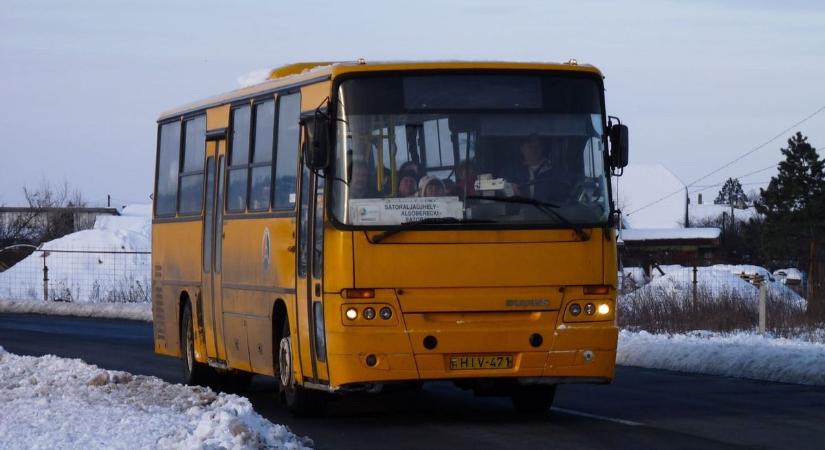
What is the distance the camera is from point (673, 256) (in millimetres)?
86062

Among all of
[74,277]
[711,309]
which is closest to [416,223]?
[711,309]

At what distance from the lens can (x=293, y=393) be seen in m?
14.9

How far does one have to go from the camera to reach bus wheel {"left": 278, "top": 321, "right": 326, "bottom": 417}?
14.8 meters

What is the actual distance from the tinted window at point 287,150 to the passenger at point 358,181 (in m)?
1.32

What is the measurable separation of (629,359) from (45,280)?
2773 centimetres

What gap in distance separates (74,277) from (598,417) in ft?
144

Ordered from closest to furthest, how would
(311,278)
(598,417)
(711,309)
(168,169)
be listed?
1. (311,278)
2. (598,417)
3. (168,169)
4. (711,309)

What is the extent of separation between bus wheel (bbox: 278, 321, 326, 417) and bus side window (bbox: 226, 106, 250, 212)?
1.98 metres

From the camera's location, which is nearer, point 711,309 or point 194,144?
point 194,144

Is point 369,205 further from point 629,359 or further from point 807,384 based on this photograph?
point 629,359

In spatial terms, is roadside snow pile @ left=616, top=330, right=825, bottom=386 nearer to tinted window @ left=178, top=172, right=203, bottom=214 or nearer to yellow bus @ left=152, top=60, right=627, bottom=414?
yellow bus @ left=152, top=60, right=627, bottom=414

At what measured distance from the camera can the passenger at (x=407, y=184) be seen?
44.7 feet

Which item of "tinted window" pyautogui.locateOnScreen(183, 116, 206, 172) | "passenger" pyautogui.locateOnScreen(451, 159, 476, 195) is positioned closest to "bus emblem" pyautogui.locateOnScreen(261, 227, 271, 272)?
"passenger" pyautogui.locateOnScreen(451, 159, 476, 195)

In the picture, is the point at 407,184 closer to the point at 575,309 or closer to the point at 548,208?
the point at 548,208
